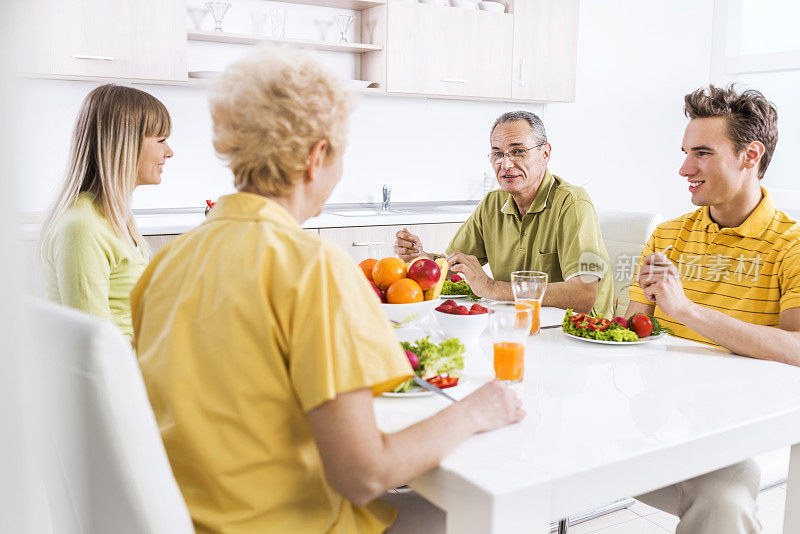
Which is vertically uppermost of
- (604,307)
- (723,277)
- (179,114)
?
(179,114)

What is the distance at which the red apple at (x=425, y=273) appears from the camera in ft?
5.22

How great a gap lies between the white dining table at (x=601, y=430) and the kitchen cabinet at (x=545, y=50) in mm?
2999

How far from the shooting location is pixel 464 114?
4566mm

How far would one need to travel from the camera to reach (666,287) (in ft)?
5.40

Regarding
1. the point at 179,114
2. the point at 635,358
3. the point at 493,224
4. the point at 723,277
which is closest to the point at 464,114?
the point at 179,114

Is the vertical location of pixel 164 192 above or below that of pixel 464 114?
below

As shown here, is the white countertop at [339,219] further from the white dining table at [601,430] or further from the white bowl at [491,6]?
the white dining table at [601,430]

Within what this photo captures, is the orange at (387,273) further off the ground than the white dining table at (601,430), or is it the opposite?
the orange at (387,273)

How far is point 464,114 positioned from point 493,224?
6.86ft

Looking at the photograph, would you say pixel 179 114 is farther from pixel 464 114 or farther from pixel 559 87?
pixel 559 87

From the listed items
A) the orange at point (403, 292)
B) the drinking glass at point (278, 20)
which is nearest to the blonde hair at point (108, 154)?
the orange at point (403, 292)

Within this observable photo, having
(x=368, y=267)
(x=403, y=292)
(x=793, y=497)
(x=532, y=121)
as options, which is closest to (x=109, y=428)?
(x=403, y=292)

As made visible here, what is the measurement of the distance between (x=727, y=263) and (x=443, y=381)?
3.22 ft

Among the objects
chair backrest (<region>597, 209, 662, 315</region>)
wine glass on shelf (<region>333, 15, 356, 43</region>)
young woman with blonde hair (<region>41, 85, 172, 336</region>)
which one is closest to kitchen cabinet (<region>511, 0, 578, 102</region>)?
wine glass on shelf (<region>333, 15, 356, 43</region>)
